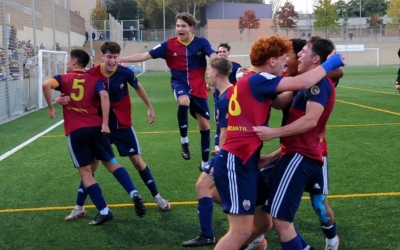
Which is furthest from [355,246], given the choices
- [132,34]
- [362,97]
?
[132,34]

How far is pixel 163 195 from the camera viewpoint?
7480mm

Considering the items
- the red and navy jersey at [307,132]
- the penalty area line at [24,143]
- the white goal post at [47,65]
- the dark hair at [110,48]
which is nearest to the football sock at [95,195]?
the dark hair at [110,48]

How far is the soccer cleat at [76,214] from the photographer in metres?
6.46

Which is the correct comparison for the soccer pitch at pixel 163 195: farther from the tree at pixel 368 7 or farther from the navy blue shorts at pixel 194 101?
the tree at pixel 368 7

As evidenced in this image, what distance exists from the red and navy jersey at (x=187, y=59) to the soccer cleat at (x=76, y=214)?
2752mm

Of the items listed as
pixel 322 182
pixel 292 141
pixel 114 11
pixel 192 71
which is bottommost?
pixel 322 182

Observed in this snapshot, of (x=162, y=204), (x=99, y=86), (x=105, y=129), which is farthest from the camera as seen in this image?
(x=162, y=204)

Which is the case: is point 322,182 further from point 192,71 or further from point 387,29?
point 387,29

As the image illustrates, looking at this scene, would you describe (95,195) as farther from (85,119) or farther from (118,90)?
(118,90)

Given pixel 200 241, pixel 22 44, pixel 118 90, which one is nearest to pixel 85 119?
pixel 118 90

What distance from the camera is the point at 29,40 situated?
71.5ft

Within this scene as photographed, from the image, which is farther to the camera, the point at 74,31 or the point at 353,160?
the point at 74,31

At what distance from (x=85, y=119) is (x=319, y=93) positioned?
9.52 feet

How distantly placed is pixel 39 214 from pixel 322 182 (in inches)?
139
